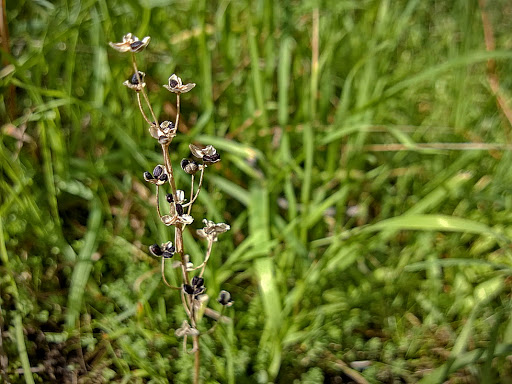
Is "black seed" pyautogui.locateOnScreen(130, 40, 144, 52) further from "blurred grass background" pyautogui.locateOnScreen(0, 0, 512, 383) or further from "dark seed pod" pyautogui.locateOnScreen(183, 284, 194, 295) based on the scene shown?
"blurred grass background" pyautogui.locateOnScreen(0, 0, 512, 383)

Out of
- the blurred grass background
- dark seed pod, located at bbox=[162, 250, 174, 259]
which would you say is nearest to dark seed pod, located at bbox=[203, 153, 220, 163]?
dark seed pod, located at bbox=[162, 250, 174, 259]

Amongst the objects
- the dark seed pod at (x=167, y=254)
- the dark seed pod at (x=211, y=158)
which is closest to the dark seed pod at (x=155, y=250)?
the dark seed pod at (x=167, y=254)

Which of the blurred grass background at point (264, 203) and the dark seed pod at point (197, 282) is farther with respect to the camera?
the blurred grass background at point (264, 203)

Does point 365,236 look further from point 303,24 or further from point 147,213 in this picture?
point 303,24

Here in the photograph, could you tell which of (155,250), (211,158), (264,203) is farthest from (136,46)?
(264,203)

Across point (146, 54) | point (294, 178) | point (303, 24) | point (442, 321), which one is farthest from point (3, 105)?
point (442, 321)

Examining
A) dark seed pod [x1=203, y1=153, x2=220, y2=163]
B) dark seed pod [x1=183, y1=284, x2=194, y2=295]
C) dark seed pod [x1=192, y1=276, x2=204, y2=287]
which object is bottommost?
dark seed pod [x1=183, y1=284, x2=194, y2=295]

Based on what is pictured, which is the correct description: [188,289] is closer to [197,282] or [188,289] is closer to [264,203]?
[197,282]

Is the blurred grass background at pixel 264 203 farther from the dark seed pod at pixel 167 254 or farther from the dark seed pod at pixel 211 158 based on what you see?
the dark seed pod at pixel 211 158
